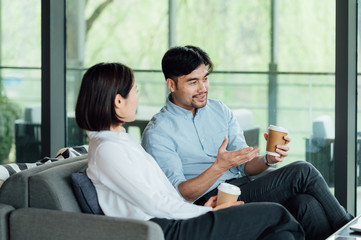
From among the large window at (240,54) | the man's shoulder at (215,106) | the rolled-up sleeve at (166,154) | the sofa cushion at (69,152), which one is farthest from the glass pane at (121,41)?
the rolled-up sleeve at (166,154)

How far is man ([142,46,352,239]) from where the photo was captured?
8.69 feet

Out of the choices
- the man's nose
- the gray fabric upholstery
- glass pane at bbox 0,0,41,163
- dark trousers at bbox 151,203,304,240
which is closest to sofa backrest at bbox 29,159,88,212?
the gray fabric upholstery

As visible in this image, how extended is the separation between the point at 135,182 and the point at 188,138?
0.73 m

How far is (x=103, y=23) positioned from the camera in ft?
14.0

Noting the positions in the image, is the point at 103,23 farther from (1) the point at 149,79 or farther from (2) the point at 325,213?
(2) the point at 325,213

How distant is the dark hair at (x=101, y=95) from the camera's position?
2303 mm

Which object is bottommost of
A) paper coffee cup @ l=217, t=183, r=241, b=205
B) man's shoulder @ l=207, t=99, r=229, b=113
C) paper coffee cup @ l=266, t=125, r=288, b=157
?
paper coffee cup @ l=217, t=183, r=241, b=205

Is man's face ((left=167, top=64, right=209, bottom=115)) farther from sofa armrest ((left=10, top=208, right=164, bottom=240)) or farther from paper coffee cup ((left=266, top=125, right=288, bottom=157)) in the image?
sofa armrest ((left=10, top=208, right=164, bottom=240))

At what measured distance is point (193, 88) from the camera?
2855 millimetres

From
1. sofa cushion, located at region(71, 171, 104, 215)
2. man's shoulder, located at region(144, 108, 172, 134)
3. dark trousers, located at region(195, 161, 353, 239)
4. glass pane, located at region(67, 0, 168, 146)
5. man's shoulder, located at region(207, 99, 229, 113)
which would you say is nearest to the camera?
sofa cushion, located at region(71, 171, 104, 215)

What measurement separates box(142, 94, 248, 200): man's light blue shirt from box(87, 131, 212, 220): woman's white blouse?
359mm

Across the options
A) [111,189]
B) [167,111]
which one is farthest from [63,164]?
[167,111]

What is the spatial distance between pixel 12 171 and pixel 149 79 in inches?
75.5

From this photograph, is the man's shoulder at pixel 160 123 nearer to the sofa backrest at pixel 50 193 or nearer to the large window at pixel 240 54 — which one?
the sofa backrest at pixel 50 193
